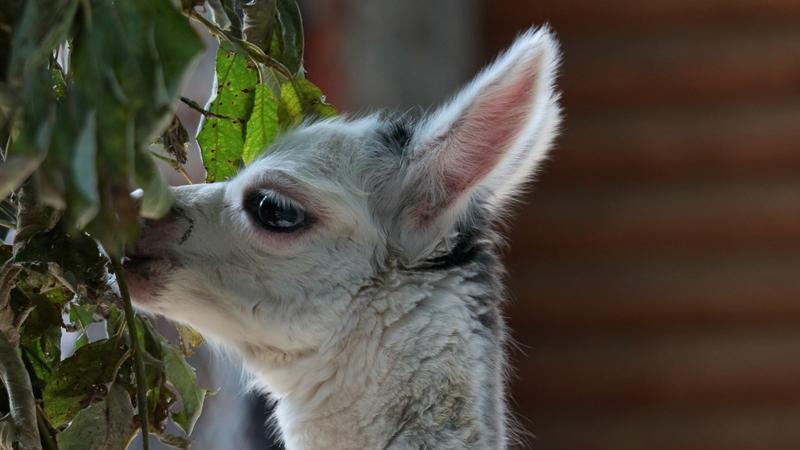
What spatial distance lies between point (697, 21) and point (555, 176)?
1.22 meters

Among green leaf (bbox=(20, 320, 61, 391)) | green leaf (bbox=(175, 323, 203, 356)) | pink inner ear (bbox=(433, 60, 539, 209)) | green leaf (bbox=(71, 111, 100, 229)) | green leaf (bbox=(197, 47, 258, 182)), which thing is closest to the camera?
green leaf (bbox=(71, 111, 100, 229))

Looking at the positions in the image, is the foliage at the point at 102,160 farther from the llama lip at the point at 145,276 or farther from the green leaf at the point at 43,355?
the llama lip at the point at 145,276

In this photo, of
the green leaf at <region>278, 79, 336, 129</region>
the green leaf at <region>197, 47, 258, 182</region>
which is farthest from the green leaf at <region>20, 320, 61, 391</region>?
the green leaf at <region>278, 79, 336, 129</region>

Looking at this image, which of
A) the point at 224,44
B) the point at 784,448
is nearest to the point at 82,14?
the point at 224,44

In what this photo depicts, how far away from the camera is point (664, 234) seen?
7.84 metres

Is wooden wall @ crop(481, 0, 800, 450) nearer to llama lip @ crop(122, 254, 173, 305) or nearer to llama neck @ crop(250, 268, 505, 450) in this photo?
llama neck @ crop(250, 268, 505, 450)

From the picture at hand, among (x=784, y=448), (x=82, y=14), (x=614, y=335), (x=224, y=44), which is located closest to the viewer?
(x=82, y=14)

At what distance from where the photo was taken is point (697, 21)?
781 centimetres

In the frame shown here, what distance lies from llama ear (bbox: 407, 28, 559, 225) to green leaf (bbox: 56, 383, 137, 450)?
0.94m

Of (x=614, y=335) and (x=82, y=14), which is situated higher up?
(x=614, y=335)

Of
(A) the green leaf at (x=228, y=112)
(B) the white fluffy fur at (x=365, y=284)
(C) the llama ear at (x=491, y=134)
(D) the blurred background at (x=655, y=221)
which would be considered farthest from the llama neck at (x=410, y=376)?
(D) the blurred background at (x=655, y=221)

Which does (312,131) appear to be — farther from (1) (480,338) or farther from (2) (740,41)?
(2) (740,41)

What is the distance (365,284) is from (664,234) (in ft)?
17.4

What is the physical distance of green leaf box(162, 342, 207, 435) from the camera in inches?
94.0
